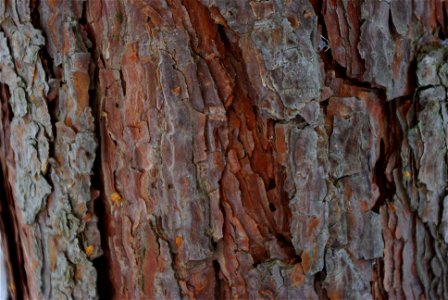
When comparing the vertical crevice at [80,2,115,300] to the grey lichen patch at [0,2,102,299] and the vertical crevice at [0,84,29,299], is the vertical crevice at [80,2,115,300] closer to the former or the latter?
the grey lichen patch at [0,2,102,299]

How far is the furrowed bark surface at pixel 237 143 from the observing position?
81 centimetres

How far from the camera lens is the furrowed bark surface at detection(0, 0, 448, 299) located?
81 centimetres

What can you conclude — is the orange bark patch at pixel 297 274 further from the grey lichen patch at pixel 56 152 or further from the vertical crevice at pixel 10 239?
the vertical crevice at pixel 10 239

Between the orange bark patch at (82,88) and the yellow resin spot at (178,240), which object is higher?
the orange bark patch at (82,88)

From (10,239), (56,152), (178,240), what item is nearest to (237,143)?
(178,240)

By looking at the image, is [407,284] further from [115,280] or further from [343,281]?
[115,280]

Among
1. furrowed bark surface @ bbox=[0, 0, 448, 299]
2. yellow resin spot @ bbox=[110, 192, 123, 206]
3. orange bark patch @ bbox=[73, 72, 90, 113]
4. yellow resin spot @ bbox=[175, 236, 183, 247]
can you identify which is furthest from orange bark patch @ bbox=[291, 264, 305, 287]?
orange bark patch @ bbox=[73, 72, 90, 113]

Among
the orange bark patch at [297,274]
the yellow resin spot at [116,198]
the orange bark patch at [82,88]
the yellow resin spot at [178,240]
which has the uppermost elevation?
the orange bark patch at [82,88]

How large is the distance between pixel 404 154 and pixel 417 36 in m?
0.20

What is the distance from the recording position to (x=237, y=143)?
2.78 ft

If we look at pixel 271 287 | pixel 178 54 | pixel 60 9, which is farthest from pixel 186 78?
pixel 271 287

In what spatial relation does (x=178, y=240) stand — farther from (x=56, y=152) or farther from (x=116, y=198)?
(x=56, y=152)

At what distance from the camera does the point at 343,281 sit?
33.4 inches

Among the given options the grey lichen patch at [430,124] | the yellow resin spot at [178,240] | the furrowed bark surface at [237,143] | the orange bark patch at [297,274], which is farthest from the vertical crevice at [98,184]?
the grey lichen patch at [430,124]
